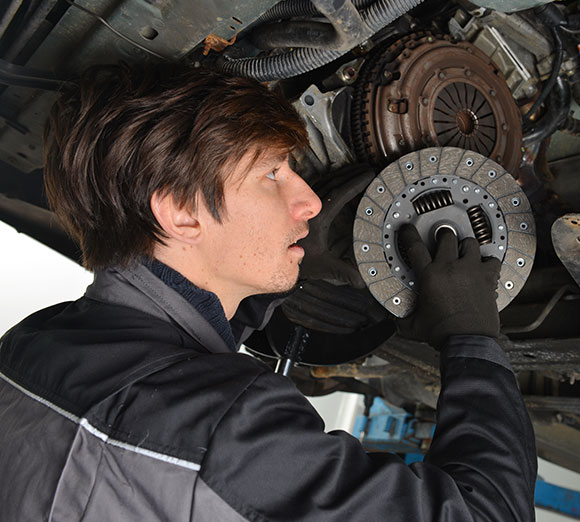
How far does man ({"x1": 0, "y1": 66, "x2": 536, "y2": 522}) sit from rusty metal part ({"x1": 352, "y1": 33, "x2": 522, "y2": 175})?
0.14 m

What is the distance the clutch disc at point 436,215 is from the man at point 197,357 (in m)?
0.06

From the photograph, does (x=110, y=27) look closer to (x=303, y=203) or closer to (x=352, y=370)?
(x=303, y=203)

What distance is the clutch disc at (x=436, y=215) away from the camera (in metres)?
0.96

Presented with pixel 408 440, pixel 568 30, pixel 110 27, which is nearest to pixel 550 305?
pixel 568 30

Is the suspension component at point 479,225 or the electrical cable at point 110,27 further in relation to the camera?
the suspension component at point 479,225

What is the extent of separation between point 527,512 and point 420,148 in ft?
1.93

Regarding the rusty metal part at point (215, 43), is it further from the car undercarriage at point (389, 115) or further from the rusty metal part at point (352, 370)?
the rusty metal part at point (352, 370)

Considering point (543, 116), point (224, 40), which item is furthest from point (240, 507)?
point (543, 116)

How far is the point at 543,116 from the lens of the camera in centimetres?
123

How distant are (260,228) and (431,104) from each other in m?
0.40

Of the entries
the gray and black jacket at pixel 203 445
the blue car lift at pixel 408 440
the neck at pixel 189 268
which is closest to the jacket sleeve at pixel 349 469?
the gray and black jacket at pixel 203 445

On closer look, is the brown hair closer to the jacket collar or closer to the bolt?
the jacket collar

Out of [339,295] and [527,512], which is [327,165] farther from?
[527,512]

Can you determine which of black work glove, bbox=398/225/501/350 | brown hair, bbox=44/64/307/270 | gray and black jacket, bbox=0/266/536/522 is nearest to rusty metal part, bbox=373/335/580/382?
black work glove, bbox=398/225/501/350
